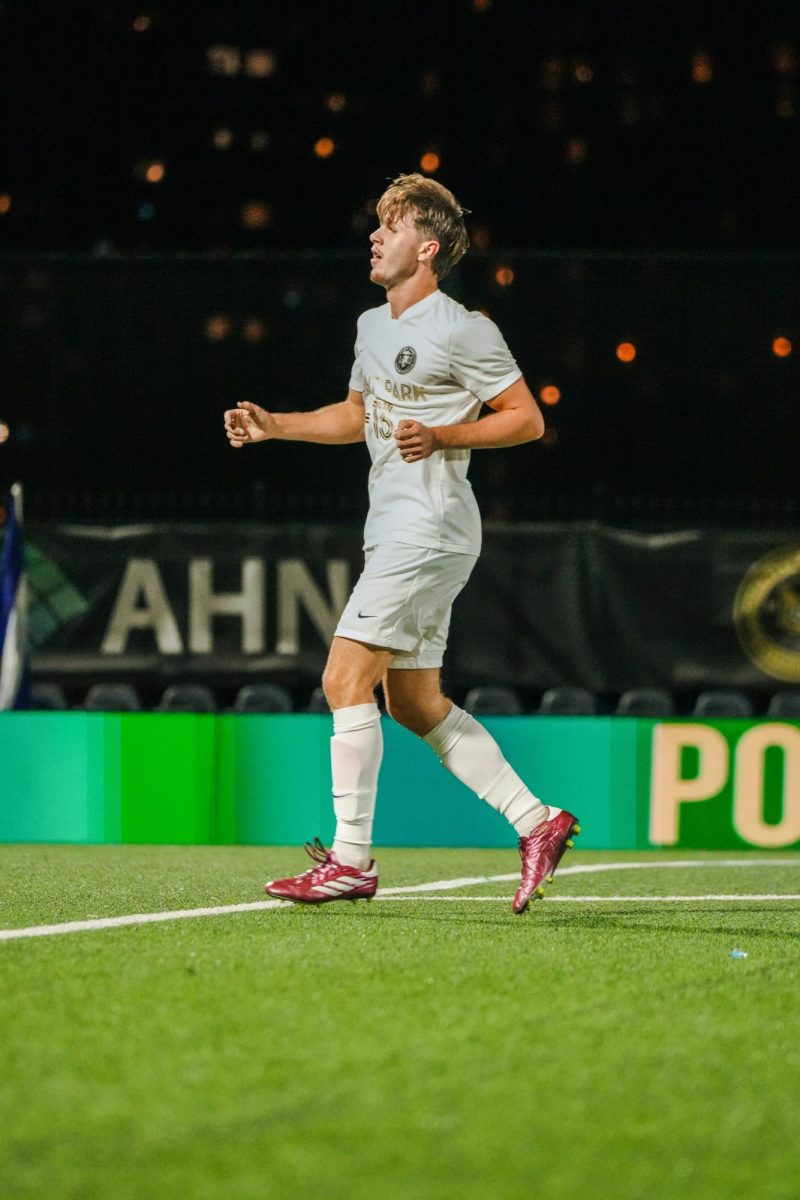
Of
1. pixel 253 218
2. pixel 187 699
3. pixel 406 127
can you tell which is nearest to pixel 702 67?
pixel 406 127

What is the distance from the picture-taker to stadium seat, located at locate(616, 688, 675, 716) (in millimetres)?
10578

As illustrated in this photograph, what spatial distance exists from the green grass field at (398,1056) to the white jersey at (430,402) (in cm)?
105

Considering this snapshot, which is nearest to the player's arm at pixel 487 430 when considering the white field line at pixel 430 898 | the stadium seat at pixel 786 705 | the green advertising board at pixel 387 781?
the white field line at pixel 430 898

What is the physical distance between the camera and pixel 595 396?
1367cm

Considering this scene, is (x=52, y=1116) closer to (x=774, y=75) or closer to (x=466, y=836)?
(x=466, y=836)

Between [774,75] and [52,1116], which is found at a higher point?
[774,75]

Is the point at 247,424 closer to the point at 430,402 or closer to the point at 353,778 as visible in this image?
the point at 430,402

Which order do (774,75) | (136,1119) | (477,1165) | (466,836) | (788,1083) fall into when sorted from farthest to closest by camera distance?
(774,75)
(466,836)
(788,1083)
(136,1119)
(477,1165)

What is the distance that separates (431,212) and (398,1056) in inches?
114

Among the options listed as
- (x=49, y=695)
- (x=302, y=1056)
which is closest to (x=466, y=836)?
(x=49, y=695)

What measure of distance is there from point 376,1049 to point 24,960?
44.0 inches

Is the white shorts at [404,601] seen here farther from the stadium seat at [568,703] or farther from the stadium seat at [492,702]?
the stadium seat at [568,703]

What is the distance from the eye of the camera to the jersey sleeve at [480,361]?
15.8 ft

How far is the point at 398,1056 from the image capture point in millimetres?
2764
